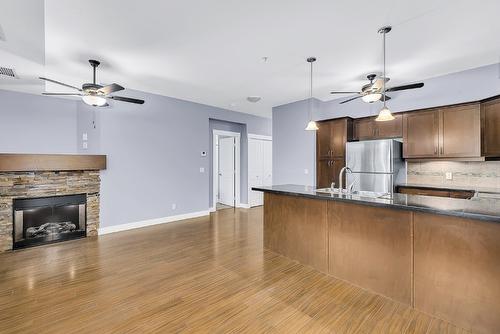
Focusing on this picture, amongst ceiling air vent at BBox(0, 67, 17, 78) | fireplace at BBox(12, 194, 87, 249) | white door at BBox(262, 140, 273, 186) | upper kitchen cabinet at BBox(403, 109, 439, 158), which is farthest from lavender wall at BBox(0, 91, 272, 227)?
upper kitchen cabinet at BBox(403, 109, 439, 158)

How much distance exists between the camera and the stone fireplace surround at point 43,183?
12.0 ft

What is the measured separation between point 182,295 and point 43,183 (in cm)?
336

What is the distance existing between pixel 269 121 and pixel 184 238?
Result: 470cm

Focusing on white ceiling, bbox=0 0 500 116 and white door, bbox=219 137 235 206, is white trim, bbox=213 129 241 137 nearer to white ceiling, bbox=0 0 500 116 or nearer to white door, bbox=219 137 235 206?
white door, bbox=219 137 235 206

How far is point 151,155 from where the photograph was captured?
5.01 m

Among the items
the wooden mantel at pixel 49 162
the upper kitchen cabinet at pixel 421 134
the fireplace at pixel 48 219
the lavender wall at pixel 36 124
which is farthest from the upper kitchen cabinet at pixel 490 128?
the lavender wall at pixel 36 124

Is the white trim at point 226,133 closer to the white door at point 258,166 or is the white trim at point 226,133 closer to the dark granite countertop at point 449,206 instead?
the white door at point 258,166

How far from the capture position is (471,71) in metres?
3.72

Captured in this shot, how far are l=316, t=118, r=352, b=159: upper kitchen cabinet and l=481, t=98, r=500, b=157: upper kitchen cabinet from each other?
78.7 inches

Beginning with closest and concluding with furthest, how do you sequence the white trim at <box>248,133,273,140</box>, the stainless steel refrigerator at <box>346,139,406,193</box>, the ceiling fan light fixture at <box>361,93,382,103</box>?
the ceiling fan light fixture at <box>361,93,382,103</box>, the stainless steel refrigerator at <box>346,139,406,193</box>, the white trim at <box>248,133,273,140</box>

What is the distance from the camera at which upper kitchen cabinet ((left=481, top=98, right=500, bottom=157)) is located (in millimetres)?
3365

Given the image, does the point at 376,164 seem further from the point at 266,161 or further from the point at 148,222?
the point at 148,222

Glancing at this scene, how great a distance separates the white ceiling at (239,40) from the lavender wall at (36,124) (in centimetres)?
24

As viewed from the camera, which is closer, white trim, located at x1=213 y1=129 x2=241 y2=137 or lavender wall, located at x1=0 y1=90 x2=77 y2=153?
lavender wall, located at x1=0 y1=90 x2=77 y2=153
